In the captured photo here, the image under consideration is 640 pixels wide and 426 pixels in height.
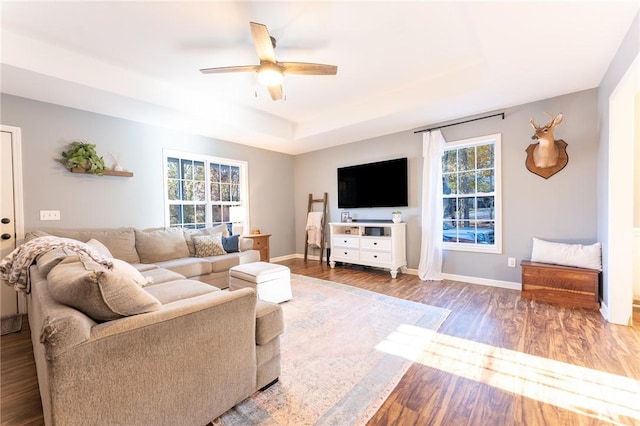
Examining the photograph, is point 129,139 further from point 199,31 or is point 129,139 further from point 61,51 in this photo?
point 199,31

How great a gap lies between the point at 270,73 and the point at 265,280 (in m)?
2.11

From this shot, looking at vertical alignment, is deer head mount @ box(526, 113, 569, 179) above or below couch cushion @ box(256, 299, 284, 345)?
above

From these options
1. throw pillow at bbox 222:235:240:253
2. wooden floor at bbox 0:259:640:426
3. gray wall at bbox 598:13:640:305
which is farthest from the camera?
throw pillow at bbox 222:235:240:253

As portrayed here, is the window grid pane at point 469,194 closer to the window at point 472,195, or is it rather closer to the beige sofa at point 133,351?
the window at point 472,195

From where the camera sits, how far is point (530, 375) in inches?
71.3

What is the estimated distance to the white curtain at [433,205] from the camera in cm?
417

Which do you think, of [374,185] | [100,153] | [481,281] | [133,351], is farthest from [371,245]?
[100,153]

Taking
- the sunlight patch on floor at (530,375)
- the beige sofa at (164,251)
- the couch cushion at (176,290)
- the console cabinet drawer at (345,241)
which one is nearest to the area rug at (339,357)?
the sunlight patch on floor at (530,375)

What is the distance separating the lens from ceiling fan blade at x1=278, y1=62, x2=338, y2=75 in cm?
248

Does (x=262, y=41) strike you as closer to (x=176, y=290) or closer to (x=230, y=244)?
(x=176, y=290)

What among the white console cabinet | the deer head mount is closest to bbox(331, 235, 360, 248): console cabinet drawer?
the white console cabinet

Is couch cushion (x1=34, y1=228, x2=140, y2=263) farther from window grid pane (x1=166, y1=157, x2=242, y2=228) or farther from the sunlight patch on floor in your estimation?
the sunlight patch on floor

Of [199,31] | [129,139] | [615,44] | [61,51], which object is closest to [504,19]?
[615,44]

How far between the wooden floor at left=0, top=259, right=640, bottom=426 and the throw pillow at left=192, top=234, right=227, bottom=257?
1.81 meters
